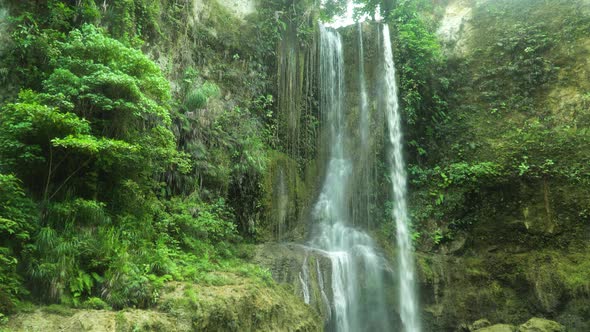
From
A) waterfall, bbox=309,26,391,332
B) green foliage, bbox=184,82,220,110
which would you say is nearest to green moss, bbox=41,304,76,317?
waterfall, bbox=309,26,391,332

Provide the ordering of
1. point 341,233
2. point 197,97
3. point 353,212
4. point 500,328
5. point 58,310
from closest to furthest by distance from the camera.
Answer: point 58,310 < point 500,328 < point 197,97 < point 341,233 < point 353,212

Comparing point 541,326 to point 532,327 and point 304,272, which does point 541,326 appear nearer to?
point 532,327

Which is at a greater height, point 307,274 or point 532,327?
point 307,274

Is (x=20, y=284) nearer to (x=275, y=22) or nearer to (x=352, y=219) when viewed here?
(x=352, y=219)

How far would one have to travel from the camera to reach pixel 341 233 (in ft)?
43.1

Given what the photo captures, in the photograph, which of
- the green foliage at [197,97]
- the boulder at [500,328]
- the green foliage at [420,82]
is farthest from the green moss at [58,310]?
the green foliage at [420,82]

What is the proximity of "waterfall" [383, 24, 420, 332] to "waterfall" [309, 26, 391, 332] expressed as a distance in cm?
71

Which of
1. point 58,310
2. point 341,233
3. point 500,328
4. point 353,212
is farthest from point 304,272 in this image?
point 58,310

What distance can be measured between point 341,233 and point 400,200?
8.88 ft

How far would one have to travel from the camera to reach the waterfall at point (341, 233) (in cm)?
1067

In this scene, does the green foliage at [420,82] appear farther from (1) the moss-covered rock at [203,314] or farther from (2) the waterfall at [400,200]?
(1) the moss-covered rock at [203,314]

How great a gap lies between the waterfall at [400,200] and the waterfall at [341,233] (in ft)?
2.34

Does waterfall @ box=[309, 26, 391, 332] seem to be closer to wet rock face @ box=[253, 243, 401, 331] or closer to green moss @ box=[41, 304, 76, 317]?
wet rock face @ box=[253, 243, 401, 331]

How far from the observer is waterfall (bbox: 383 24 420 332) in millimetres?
11617
